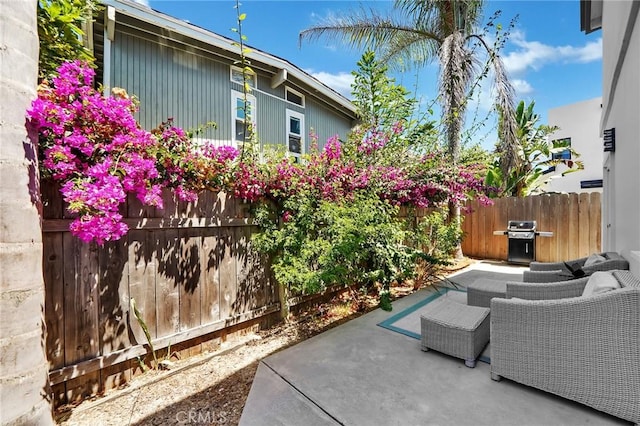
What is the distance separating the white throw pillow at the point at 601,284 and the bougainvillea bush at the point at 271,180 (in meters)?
2.05

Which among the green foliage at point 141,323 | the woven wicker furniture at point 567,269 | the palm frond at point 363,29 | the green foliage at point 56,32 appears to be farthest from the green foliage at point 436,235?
the green foliage at point 56,32

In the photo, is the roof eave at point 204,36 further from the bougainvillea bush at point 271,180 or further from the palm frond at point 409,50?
the bougainvillea bush at point 271,180

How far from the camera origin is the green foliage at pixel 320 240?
3.29m

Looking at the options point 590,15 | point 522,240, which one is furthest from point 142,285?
point 590,15

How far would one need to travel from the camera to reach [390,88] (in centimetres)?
543

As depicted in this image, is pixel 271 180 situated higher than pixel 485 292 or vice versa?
pixel 271 180

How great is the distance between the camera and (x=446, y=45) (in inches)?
262

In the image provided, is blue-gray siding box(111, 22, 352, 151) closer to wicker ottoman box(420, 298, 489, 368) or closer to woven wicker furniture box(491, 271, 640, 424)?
wicker ottoman box(420, 298, 489, 368)

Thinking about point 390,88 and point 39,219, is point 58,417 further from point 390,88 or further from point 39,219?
point 390,88

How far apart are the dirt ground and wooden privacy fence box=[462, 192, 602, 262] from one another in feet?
18.4

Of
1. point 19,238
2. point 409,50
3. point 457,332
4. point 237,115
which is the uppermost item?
point 409,50

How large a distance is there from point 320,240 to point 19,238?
251cm

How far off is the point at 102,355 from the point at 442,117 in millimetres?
7285

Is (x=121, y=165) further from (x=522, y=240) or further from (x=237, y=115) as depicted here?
(x=522, y=240)
